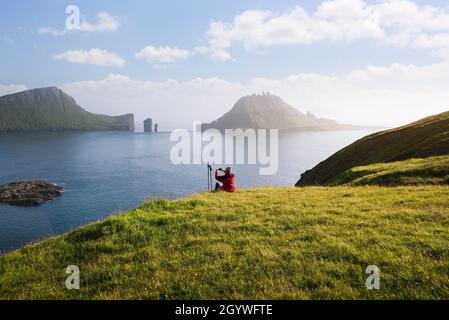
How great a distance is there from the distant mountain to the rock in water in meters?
69.6

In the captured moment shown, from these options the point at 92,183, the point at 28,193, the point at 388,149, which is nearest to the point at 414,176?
the point at 388,149

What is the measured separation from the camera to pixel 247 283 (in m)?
10.2

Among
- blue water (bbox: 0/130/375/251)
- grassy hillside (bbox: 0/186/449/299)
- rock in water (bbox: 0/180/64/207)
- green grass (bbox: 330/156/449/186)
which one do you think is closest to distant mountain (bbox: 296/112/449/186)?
green grass (bbox: 330/156/449/186)

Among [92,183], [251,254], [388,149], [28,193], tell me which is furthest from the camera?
[92,183]

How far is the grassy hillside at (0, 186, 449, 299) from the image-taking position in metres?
9.89

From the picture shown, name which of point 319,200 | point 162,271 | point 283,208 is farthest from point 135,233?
point 319,200

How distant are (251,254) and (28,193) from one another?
98755 millimetres

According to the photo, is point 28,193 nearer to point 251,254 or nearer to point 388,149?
point 388,149

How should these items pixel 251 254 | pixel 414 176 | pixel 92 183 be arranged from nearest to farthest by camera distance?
1. pixel 251 254
2. pixel 414 176
3. pixel 92 183

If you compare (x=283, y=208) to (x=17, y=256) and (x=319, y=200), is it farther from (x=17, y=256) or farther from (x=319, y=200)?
(x=17, y=256)

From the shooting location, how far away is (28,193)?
93.6 meters

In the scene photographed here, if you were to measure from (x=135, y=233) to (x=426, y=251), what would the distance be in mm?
11708

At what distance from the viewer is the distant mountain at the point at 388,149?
46375mm

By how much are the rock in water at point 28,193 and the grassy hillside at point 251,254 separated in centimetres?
8276
